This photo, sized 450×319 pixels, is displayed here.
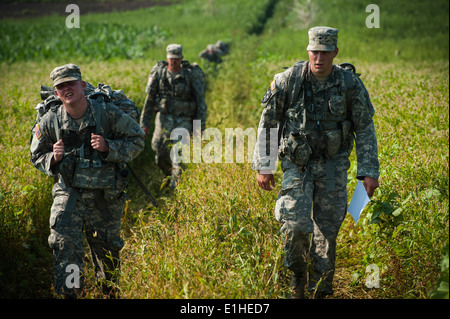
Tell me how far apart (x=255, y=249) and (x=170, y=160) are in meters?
4.11

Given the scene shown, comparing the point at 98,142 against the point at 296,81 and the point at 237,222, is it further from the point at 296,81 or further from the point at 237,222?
the point at 296,81

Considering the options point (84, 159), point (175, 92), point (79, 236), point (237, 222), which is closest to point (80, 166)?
point (84, 159)

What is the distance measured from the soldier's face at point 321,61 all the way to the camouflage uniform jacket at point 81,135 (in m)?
1.79

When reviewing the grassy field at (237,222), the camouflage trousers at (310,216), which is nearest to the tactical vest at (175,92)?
the grassy field at (237,222)

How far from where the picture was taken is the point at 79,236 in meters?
4.11

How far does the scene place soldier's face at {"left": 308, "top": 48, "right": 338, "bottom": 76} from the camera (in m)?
4.04

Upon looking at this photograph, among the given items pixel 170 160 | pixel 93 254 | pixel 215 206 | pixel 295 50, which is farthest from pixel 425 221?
pixel 295 50

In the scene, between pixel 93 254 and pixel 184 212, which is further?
pixel 184 212

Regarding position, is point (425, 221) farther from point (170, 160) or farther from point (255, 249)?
point (170, 160)

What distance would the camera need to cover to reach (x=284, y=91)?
4184 mm

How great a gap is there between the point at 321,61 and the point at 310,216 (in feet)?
4.54

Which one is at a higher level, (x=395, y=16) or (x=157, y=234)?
(x=395, y=16)
